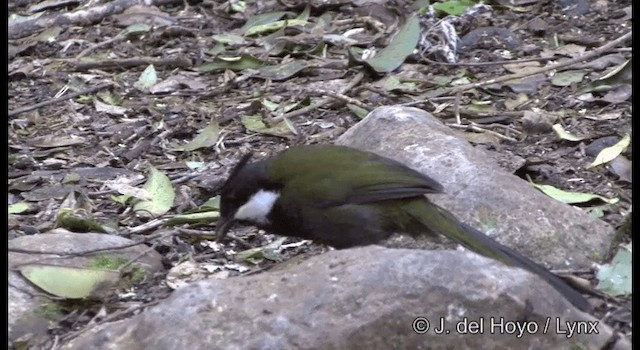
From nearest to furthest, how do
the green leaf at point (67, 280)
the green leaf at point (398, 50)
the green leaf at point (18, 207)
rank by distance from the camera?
the green leaf at point (67, 280) < the green leaf at point (18, 207) < the green leaf at point (398, 50)

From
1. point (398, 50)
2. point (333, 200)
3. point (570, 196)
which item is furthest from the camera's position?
point (398, 50)

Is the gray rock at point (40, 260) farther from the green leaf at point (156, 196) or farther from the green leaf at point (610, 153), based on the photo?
the green leaf at point (610, 153)

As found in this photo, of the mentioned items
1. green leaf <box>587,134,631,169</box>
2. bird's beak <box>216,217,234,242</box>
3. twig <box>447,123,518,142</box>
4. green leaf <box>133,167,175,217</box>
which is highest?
bird's beak <box>216,217,234,242</box>

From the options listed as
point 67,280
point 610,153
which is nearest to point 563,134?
point 610,153

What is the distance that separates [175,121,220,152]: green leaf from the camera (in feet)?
17.3

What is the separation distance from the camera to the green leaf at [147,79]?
20.1 feet

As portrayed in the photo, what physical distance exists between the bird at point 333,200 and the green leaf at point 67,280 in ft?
1.60

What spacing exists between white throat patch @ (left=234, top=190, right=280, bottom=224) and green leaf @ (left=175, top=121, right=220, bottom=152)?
1.23 meters

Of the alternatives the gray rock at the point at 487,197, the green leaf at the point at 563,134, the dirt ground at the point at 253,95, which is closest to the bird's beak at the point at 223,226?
the dirt ground at the point at 253,95

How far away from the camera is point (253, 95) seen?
231 inches

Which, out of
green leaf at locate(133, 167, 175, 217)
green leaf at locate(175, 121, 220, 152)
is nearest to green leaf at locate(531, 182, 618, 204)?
green leaf at locate(133, 167, 175, 217)

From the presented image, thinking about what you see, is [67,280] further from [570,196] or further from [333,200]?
[570,196]

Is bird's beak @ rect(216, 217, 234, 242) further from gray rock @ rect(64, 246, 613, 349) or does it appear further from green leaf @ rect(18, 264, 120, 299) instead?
gray rock @ rect(64, 246, 613, 349)

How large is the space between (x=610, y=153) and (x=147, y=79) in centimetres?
264
